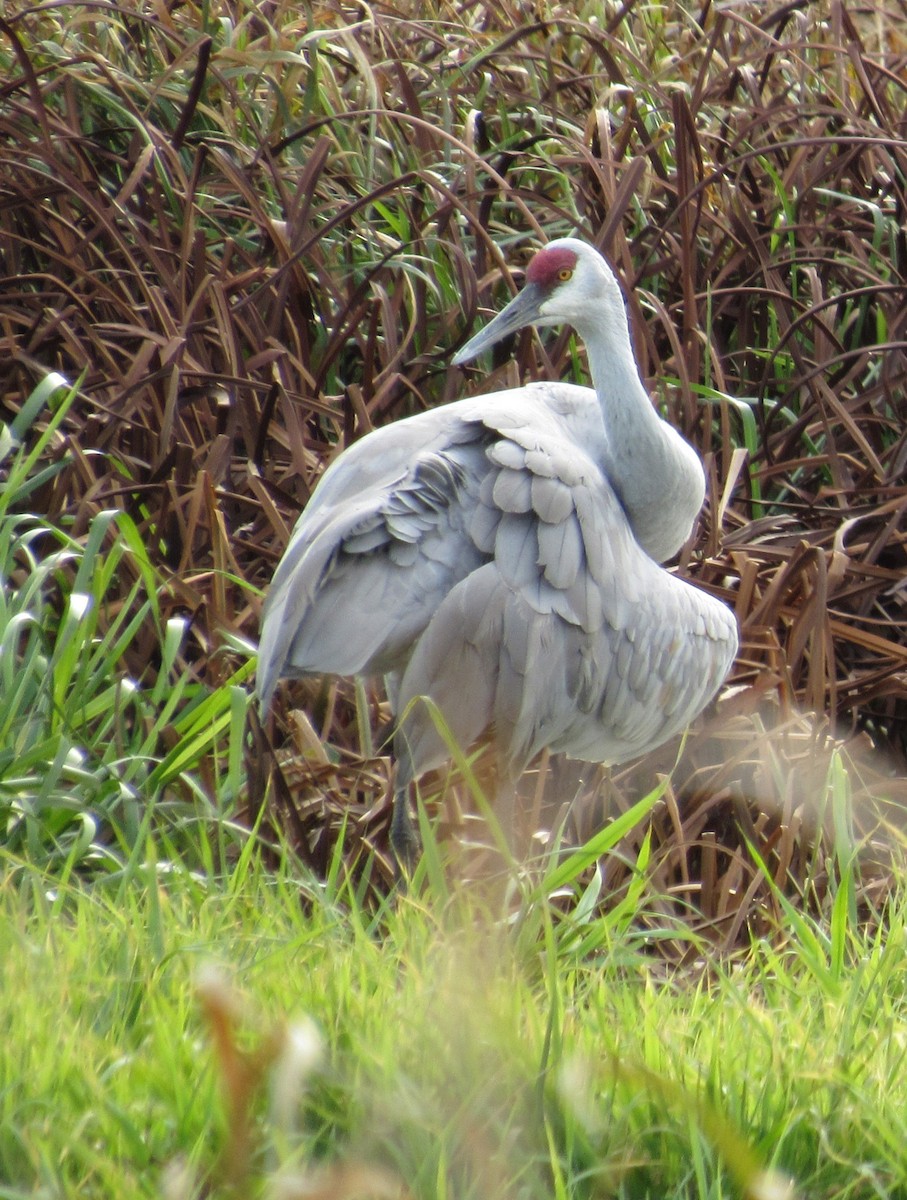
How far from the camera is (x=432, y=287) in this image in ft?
13.9

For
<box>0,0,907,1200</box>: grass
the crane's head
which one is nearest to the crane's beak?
the crane's head

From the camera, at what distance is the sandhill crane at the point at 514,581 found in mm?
2674

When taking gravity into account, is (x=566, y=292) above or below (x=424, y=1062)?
above

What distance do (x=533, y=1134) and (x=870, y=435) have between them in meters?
2.93

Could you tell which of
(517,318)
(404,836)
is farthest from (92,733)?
(517,318)

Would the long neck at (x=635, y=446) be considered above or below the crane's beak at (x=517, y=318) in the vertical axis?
below

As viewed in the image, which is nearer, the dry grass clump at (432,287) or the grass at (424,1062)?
the grass at (424,1062)

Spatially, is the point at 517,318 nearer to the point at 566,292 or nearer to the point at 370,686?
the point at 566,292

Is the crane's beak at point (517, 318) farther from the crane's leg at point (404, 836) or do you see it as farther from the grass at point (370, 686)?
the crane's leg at point (404, 836)

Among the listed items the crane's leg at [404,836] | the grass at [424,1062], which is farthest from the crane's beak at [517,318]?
the grass at [424,1062]

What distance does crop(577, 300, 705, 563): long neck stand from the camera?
10.1 feet

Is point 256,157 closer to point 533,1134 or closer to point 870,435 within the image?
point 870,435

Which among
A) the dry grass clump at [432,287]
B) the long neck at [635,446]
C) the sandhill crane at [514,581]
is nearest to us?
the sandhill crane at [514,581]

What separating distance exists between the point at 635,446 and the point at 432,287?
4.42ft
